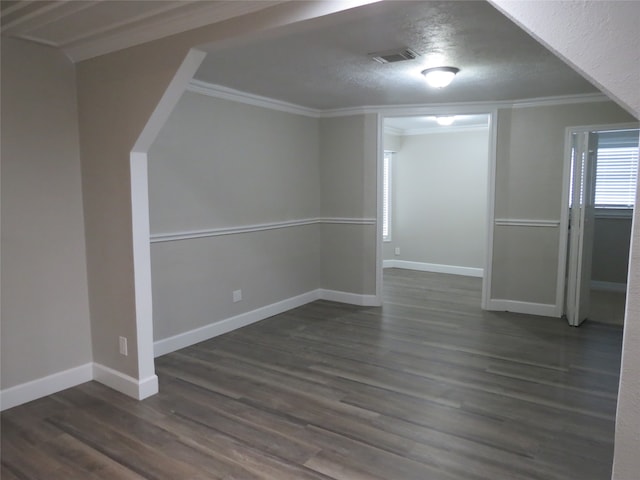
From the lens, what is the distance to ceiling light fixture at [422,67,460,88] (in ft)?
11.2

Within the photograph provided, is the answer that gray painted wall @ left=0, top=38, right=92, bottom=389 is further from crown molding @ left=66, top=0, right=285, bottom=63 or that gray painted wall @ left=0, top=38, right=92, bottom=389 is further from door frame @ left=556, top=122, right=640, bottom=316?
door frame @ left=556, top=122, right=640, bottom=316

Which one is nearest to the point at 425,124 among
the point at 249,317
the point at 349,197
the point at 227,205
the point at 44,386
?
the point at 349,197

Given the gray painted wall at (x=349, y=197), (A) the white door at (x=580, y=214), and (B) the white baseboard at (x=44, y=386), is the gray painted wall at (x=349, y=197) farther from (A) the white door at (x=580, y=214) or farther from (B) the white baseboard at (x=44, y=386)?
(B) the white baseboard at (x=44, y=386)

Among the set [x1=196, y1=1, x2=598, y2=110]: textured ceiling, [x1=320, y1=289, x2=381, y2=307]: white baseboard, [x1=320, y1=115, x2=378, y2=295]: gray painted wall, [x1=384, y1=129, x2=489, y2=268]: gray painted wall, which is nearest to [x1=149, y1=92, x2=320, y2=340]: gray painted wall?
[x1=320, y1=115, x2=378, y2=295]: gray painted wall

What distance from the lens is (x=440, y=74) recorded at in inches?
135

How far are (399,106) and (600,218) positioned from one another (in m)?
3.70

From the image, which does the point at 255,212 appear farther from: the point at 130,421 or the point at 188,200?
the point at 130,421

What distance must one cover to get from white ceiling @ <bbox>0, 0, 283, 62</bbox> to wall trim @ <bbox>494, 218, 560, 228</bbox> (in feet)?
12.7

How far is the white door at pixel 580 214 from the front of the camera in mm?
4473

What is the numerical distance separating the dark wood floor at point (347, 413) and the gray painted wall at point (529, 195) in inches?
30.4

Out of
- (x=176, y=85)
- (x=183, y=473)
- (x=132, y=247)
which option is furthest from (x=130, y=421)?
(x=176, y=85)

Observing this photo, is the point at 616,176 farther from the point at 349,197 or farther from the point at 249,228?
the point at 249,228

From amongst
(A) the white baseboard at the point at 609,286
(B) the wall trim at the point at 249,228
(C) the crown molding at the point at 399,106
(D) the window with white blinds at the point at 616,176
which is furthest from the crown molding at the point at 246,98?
(A) the white baseboard at the point at 609,286

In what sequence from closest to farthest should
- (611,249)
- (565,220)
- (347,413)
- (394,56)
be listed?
1. (347,413)
2. (394,56)
3. (565,220)
4. (611,249)
